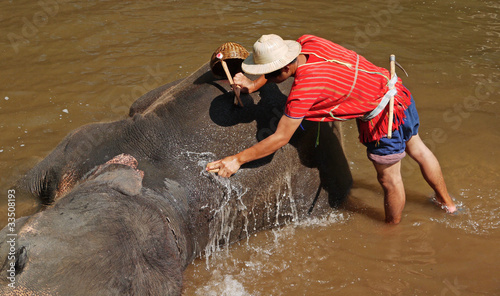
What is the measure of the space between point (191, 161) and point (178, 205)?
35 cm

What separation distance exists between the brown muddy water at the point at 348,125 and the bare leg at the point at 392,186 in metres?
0.21

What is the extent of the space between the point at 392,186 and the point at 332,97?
3.28ft

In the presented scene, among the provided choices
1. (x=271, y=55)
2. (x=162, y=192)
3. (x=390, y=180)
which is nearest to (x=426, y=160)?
(x=390, y=180)

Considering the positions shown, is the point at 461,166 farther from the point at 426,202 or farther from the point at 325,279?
the point at 325,279

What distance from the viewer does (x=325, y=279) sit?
11.9 feet

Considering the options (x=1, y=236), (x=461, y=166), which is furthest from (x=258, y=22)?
(x=1, y=236)

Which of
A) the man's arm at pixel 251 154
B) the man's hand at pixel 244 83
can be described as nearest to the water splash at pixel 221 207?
the man's arm at pixel 251 154

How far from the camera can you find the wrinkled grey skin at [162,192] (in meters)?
2.38

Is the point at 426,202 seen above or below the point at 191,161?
below

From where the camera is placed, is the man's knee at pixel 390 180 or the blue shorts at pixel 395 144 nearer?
the blue shorts at pixel 395 144

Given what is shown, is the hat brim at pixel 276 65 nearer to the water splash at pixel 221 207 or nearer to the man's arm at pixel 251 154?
the man's arm at pixel 251 154

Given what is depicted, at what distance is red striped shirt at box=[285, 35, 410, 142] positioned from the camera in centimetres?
320

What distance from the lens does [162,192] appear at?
10.6 feet

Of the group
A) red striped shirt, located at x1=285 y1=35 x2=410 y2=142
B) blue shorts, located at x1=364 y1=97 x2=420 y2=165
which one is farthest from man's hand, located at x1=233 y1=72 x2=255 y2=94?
blue shorts, located at x1=364 y1=97 x2=420 y2=165
